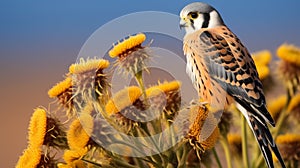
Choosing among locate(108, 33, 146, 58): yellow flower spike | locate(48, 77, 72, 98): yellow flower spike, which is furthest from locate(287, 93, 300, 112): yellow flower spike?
locate(48, 77, 72, 98): yellow flower spike

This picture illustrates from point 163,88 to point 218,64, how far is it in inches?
7.1

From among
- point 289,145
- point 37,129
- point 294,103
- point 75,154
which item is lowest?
point 289,145

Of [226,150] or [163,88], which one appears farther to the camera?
[226,150]

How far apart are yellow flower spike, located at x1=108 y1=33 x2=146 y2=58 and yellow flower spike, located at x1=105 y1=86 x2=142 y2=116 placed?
12 centimetres

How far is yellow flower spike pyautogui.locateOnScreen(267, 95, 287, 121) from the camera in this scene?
1.90m

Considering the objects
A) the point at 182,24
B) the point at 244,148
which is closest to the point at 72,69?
the point at 182,24

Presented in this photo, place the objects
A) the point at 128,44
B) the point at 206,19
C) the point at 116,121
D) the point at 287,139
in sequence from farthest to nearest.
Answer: the point at 287,139, the point at 206,19, the point at 128,44, the point at 116,121

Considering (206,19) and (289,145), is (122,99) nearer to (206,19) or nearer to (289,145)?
(206,19)

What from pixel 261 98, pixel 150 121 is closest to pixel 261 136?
pixel 261 98

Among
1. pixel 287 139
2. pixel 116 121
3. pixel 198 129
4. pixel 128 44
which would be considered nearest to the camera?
pixel 198 129

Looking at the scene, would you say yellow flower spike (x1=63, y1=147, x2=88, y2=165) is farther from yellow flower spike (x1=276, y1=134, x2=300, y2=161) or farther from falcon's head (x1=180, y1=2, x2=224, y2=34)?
yellow flower spike (x1=276, y1=134, x2=300, y2=161)

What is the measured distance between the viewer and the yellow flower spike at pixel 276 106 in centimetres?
190

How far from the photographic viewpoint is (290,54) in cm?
188

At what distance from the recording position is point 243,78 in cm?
152
